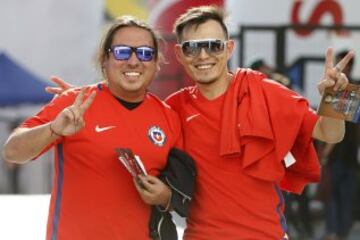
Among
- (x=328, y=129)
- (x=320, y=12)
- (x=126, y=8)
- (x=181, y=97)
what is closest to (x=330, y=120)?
(x=328, y=129)

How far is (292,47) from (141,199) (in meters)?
5.91

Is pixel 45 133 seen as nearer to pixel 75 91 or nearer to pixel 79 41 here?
pixel 75 91

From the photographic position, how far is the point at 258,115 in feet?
11.3

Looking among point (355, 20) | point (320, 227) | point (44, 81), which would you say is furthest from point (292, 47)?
point (44, 81)

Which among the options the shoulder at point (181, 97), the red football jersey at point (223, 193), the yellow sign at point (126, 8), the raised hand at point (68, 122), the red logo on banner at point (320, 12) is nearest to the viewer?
the raised hand at point (68, 122)

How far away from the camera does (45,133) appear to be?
325cm

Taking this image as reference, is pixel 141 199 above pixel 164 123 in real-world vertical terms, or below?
below

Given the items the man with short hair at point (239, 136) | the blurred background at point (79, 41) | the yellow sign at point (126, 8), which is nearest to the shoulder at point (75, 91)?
the man with short hair at point (239, 136)

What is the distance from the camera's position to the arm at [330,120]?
11.0 feet

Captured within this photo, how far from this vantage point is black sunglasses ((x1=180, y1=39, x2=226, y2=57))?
3557 millimetres

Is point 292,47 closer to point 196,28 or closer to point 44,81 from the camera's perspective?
point 44,81

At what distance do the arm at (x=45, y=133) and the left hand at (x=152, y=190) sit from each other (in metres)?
0.31

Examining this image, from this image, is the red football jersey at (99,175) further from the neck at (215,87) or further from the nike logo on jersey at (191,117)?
the neck at (215,87)

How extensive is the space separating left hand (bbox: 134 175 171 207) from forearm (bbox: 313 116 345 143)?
609mm
